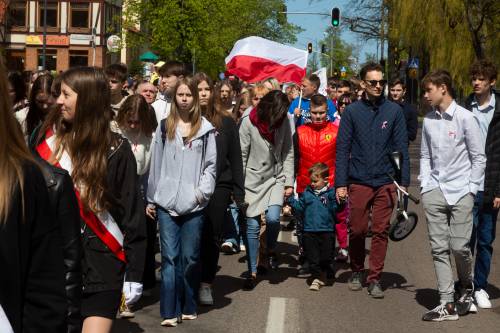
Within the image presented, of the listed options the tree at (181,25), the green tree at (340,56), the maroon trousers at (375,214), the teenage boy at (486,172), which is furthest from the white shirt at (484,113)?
the green tree at (340,56)

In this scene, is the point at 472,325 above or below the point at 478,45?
below

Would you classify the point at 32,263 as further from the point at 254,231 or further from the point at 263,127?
the point at 263,127

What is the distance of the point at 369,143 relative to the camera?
8.97 metres

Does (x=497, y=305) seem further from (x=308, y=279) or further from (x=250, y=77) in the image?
(x=250, y=77)

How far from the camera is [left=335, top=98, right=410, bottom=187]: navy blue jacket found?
351 inches

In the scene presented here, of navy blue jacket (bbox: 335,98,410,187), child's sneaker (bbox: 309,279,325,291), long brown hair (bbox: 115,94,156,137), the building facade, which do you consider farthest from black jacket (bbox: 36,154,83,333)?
the building facade

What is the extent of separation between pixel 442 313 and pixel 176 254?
214cm

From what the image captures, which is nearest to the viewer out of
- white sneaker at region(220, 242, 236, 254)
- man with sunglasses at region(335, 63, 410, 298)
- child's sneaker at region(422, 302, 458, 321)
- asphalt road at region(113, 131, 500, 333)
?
asphalt road at region(113, 131, 500, 333)

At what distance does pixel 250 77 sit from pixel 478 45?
13.8 m

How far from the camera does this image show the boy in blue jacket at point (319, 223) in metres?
9.37

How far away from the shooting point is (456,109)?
26.4 feet

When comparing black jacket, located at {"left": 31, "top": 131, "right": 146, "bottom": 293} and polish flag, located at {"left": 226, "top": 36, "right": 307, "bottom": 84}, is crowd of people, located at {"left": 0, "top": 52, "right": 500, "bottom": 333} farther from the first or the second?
polish flag, located at {"left": 226, "top": 36, "right": 307, "bottom": 84}

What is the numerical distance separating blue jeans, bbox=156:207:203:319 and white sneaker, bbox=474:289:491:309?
2.50 meters

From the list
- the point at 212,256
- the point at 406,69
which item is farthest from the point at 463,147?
the point at 406,69
